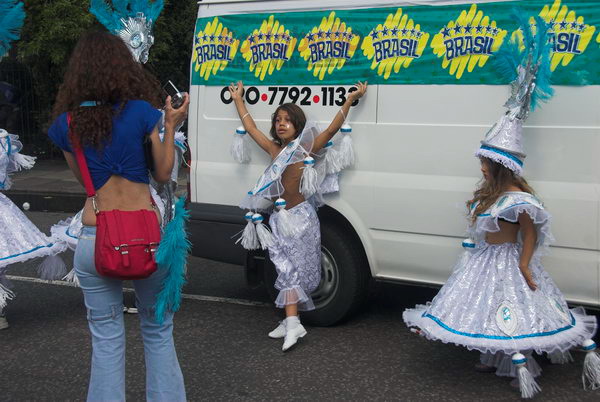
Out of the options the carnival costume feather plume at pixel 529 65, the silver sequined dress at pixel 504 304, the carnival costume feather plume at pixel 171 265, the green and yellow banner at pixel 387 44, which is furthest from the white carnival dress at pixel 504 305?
the carnival costume feather plume at pixel 171 265

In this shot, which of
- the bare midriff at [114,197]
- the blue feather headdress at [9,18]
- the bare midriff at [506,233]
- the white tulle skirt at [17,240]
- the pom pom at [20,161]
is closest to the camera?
the bare midriff at [114,197]

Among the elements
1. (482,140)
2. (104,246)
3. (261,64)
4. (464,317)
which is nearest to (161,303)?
(104,246)

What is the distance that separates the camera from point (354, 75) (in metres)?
5.01

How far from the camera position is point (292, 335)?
501 centimetres

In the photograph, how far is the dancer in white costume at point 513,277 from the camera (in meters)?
4.12

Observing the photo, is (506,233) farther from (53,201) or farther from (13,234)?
(53,201)

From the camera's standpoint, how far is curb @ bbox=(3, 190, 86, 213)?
1122 centimetres

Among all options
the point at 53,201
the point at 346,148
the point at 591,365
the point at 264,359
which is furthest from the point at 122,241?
the point at 53,201

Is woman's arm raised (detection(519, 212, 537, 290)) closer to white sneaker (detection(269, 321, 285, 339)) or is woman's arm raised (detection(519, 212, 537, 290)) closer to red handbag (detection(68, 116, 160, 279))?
white sneaker (detection(269, 321, 285, 339))

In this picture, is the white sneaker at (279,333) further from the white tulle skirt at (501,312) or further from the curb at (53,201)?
the curb at (53,201)

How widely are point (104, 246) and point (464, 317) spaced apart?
79.6 inches

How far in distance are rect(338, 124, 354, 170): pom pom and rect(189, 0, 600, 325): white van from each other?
0.05 metres

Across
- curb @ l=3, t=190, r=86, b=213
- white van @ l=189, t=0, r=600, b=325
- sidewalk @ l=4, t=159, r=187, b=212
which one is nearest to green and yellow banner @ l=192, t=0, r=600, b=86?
white van @ l=189, t=0, r=600, b=325

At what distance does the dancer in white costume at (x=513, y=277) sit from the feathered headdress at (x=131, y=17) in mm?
2231
